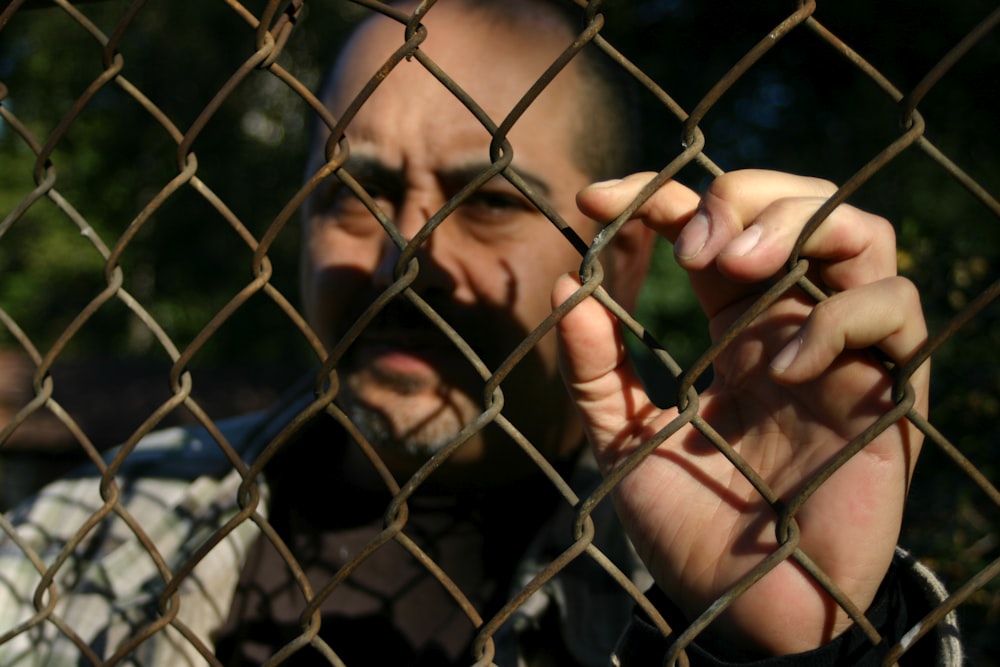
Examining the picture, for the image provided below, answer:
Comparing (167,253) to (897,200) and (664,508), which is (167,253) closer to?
(897,200)

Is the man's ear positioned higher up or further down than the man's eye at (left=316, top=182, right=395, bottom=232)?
further down

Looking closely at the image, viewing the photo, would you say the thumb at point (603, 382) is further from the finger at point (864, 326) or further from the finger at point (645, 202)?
the finger at point (864, 326)

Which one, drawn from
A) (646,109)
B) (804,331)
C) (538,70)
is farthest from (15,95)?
(804,331)

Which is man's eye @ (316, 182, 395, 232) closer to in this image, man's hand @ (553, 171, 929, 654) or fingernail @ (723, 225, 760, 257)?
man's hand @ (553, 171, 929, 654)

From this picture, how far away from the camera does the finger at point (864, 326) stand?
0.85 meters

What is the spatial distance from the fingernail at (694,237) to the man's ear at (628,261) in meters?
0.99

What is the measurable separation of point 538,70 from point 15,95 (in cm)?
1651

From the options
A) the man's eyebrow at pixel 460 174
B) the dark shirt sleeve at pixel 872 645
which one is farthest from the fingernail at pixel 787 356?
the man's eyebrow at pixel 460 174

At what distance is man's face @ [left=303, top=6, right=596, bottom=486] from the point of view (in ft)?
5.58

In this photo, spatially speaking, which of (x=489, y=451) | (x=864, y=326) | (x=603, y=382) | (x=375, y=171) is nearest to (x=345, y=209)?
(x=375, y=171)

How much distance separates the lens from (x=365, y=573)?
186 cm

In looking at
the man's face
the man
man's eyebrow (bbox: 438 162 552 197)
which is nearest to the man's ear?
the man

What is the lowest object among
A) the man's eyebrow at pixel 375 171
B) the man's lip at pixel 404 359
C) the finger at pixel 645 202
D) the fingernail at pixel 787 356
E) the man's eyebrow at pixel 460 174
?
the fingernail at pixel 787 356

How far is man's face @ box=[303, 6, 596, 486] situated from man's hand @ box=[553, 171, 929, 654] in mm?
692
